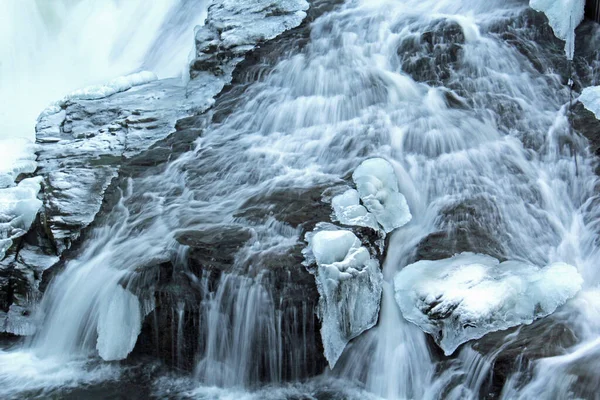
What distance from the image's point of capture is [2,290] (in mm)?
6043

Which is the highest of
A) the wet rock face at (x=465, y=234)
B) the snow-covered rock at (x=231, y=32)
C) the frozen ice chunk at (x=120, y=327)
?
the snow-covered rock at (x=231, y=32)

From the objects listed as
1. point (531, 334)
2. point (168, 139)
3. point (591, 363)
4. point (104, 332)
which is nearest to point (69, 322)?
point (104, 332)

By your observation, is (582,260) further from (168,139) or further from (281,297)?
(168,139)

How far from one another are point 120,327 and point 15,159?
2.90 meters

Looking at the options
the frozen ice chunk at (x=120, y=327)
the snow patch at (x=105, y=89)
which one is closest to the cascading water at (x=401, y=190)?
the frozen ice chunk at (x=120, y=327)

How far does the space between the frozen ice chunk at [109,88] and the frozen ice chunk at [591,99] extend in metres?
5.95

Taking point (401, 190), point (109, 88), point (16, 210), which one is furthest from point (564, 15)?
point (16, 210)

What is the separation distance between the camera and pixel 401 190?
6.29m

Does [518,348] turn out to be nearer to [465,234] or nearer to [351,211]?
[465,234]

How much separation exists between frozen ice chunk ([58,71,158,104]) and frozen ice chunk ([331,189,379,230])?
447 cm

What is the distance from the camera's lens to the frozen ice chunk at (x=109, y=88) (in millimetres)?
8898

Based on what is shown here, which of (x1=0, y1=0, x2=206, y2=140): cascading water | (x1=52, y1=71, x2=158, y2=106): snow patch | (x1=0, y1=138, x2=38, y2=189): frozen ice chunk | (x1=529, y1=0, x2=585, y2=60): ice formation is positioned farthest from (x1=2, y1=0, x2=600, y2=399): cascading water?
(x1=0, y1=0, x2=206, y2=140): cascading water

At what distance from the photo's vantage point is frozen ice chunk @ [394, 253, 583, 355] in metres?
4.84

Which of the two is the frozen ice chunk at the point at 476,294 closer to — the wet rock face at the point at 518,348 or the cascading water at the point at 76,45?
the wet rock face at the point at 518,348
